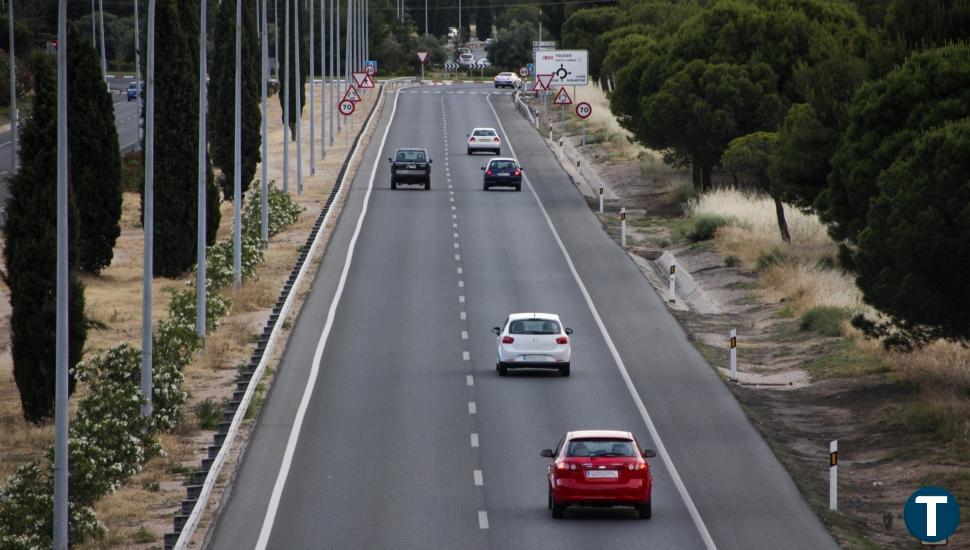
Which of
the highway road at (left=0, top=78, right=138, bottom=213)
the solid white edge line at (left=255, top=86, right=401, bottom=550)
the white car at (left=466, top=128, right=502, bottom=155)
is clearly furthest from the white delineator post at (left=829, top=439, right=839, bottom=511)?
the white car at (left=466, top=128, right=502, bottom=155)

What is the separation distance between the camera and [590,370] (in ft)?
121

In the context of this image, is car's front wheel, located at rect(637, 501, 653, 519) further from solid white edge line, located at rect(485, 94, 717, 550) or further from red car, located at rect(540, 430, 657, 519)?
solid white edge line, located at rect(485, 94, 717, 550)

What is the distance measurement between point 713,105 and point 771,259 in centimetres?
1615

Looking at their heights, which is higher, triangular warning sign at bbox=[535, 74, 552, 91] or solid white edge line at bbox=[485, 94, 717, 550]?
triangular warning sign at bbox=[535, 74, 552, 91]

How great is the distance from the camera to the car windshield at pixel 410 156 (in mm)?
71125

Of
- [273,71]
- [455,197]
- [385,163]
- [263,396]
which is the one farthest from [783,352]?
[273,71]

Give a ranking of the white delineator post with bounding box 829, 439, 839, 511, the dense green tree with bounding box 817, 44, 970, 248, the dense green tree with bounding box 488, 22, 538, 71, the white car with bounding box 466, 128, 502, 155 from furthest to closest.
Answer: the dense green tree with bounding box 488, 22, 538, 71
the white car with bounding box 466, 128, 502, 155
the dense green tree with bounding box 817, 44, 970, 248
the white delineator post with bounding box 829, 439, 839, 511

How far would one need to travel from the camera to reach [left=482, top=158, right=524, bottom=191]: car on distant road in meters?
71.2

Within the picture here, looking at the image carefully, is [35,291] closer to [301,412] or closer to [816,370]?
[301,412]

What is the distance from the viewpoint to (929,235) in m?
30.0

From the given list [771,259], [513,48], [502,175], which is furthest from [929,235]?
[513,48]

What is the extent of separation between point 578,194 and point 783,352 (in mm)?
30967

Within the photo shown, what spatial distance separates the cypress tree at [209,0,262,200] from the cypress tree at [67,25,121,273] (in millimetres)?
18377

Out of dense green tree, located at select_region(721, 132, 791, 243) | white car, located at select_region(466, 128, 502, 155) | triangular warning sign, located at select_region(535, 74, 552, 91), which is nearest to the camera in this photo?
dense green tree, located at select_region(721, 132, 791, 243)
